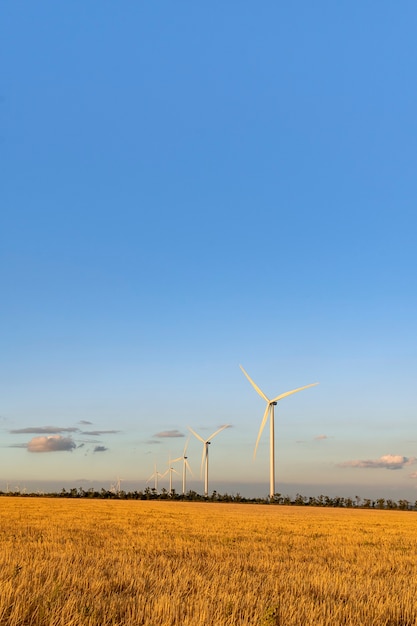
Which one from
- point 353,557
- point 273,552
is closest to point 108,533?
point 273,552

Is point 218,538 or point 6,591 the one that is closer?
point 6,591

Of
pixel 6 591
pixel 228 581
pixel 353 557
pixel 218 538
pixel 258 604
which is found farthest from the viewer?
pixel 218 538

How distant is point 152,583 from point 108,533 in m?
16.1

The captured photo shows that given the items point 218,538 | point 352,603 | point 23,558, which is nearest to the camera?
point 352,603

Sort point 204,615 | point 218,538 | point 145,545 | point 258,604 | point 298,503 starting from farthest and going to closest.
A: point 298,503 < point 218,538 < point 145,545 < point 258,604 < point 204,615

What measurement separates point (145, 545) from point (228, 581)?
382 inches

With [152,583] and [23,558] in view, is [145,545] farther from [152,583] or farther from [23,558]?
[152,583]

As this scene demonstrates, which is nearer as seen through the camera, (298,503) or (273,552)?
(273,552)

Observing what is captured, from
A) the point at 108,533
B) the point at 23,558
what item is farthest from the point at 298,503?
the point at 23,558

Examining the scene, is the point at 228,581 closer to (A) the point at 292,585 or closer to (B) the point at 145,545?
(A) the point at 292,585

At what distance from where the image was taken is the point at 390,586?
1289 cm

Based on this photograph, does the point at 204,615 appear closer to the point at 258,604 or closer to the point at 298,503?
the point at 258,604

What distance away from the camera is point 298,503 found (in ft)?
343

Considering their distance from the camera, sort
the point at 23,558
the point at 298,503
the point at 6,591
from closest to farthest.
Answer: the point at 6,591 → the point at 23,558 → the point at 298,503
